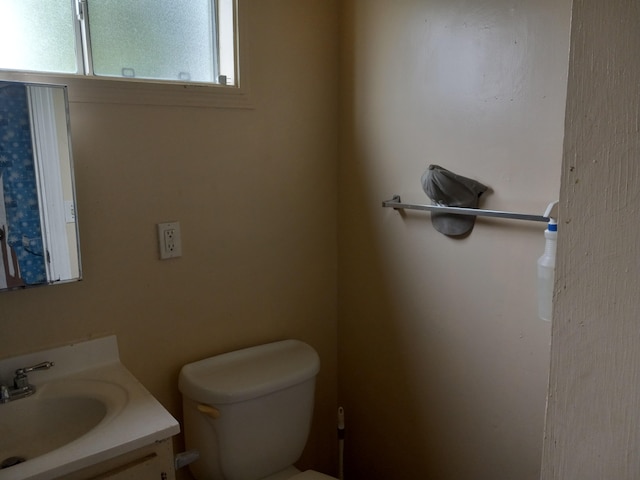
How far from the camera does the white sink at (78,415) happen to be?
1055 mm

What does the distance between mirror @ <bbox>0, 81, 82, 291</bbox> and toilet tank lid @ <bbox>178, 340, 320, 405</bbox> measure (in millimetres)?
476

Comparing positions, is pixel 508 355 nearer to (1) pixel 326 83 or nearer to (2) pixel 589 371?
(2) pixel 589 371

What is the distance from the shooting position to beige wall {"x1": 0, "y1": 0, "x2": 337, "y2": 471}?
4.51 ft

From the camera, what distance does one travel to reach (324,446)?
2.00 m

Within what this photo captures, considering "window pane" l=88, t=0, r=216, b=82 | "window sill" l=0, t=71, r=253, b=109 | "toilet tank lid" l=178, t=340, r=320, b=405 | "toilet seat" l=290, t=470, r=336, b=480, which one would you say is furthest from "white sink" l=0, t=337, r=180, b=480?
"window pane" l=88, t=0, r=216, b=82

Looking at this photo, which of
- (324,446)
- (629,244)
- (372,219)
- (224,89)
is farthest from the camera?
(324,446)

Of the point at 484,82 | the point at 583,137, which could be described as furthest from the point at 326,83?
the point at 583,137

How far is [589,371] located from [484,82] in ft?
3.19

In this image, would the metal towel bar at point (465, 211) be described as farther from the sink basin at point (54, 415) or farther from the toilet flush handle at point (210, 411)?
the sink basin at point (54, 415)

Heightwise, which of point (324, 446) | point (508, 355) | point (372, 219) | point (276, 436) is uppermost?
point (372, 219)

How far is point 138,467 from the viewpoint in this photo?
1.12 meters

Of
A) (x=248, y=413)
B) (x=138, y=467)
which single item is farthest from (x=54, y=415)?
(x=248, y=413)

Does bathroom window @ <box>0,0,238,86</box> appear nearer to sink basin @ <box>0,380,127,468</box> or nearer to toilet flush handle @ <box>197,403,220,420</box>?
sink basin @ <box>0,380,127,468</box>

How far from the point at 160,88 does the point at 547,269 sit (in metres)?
1.13
